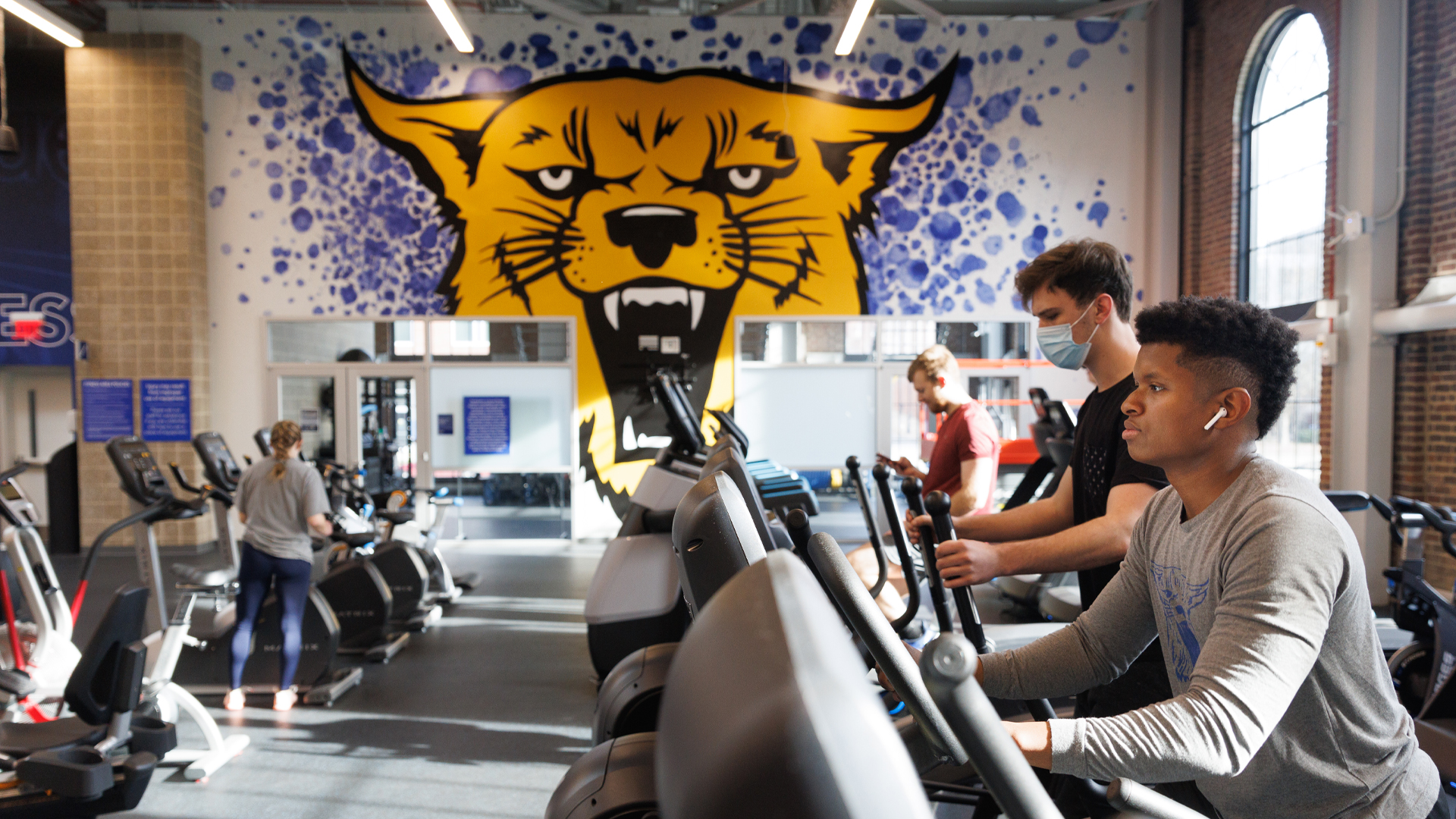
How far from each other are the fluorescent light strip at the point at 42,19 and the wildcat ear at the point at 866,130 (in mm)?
5980

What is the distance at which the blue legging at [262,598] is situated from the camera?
3.91m

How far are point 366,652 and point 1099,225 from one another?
7462mm

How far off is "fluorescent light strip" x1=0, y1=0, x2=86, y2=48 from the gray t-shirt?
4.22 m

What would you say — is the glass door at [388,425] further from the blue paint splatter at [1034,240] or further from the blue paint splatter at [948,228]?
the blue paint splatter at [1034,240]

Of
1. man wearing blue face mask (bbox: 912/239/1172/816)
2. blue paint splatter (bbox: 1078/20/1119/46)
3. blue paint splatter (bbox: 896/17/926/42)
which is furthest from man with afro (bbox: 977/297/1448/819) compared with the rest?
blue paint splatter (bbox: 1078/20/1119/46)

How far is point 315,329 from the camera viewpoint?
8.21m

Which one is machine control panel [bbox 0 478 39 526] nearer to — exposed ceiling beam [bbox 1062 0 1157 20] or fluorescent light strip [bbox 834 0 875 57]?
fluorescent light strip [bbox 834 0 875 57]

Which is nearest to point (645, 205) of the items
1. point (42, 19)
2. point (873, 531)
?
point (42, 19)

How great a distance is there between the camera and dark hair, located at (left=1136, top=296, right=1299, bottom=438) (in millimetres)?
1239

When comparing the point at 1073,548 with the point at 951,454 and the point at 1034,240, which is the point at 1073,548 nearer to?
the point at 951,454

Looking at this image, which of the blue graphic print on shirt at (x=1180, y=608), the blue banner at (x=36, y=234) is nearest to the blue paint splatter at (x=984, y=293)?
the blue graphic print on shirt at (x=1180, y=608)

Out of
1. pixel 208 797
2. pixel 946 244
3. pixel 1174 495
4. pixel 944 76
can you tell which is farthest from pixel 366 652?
pixel 944 76

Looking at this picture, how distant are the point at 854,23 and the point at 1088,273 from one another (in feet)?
A: 15.4

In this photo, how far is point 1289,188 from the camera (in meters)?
6.80
